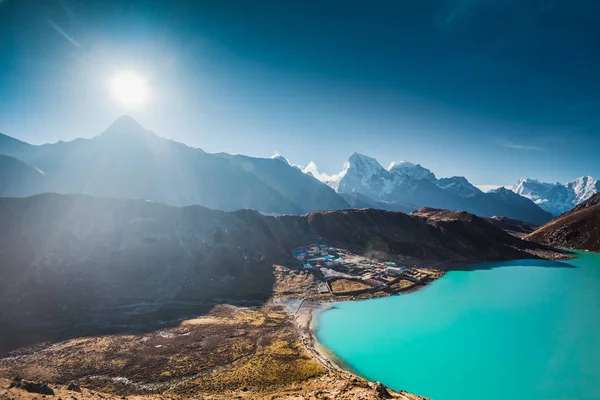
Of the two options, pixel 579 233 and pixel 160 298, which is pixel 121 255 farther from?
pixel 579 233

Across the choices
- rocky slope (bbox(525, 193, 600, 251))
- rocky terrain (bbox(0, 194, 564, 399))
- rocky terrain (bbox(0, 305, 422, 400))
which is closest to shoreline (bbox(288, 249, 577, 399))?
rocky terrain (bbox(0, 194, 564, 399))

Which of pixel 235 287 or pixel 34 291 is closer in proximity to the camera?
pixel 34 291

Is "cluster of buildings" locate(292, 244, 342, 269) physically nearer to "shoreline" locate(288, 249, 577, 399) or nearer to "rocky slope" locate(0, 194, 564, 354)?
"rocky slope" locate(0, 194, 564, 354)

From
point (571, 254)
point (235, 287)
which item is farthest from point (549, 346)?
point (571, 254)

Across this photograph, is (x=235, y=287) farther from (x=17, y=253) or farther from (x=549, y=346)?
(x=549, y=346)

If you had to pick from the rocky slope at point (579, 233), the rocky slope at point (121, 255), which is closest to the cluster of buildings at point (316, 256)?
the rocky slope at point (121, 255)

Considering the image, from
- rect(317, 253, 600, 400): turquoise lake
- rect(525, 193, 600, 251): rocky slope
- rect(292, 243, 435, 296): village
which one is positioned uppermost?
rect(525, 193, 600, 251): rocky slope

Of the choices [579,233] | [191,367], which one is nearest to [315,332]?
[191,367]
